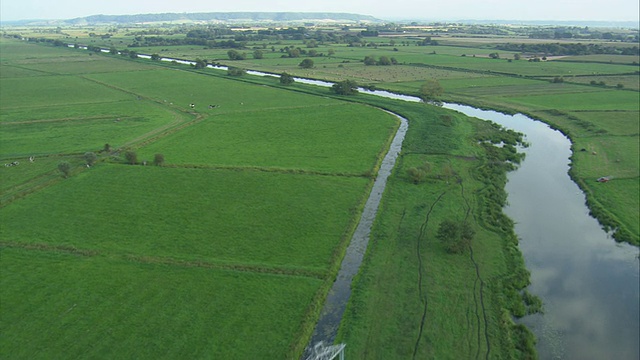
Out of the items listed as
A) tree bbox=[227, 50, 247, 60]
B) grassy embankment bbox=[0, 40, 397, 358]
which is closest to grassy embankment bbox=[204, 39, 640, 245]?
tree bbox=[227, 50, 247, 60]

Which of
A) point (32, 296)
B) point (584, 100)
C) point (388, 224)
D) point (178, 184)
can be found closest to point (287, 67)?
point (584, 100)

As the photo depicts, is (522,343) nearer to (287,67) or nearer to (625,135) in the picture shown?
(625,135)

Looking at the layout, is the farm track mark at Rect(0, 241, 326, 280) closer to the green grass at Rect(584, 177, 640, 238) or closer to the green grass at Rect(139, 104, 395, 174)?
the green grass at Rect(139, 104, 395, 174)

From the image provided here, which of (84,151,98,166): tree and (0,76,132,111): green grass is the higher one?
(0,76,132,111): green grass

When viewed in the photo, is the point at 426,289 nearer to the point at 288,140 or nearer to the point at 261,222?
the point at 261,222

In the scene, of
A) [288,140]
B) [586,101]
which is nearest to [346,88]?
[288,140]

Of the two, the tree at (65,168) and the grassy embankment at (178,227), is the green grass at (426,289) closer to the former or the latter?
the grassy embankment at (178,227)

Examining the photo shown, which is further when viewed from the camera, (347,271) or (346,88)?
(346,88)
